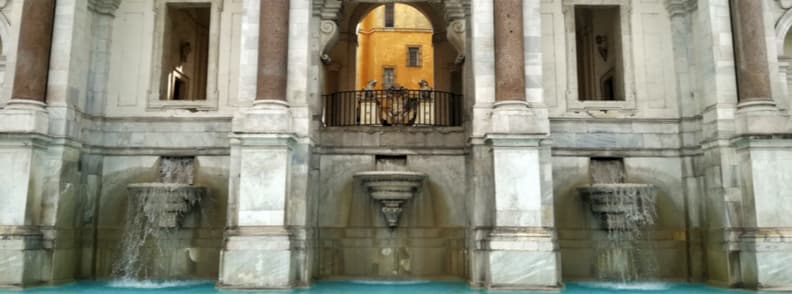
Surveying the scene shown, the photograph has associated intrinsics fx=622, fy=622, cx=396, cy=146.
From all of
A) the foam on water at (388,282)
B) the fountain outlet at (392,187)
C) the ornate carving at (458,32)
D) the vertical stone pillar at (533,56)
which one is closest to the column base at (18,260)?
the foam on water at (388,282)

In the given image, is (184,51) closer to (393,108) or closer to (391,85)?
(391,85)

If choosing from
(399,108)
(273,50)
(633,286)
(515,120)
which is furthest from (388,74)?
(633,286)

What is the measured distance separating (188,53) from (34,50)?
7779mm

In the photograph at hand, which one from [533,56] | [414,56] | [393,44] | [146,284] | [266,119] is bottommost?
[146,284]

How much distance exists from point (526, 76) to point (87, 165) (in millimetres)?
10606

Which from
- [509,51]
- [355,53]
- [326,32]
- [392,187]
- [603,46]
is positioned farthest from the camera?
[355,53]

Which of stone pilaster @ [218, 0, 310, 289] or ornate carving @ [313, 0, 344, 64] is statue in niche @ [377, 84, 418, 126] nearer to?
ornate carving @ [313, 0, 344, 64]

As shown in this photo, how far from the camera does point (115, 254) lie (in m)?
15.2

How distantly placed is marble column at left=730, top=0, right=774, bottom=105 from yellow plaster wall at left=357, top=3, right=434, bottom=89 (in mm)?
32017

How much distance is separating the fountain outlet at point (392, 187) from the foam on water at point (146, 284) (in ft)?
14.7

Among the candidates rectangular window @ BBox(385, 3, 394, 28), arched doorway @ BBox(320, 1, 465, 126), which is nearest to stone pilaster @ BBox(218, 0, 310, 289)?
arched doorway @ BBox(320, 1, 465, 126)

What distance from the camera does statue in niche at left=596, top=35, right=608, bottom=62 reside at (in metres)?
19.7

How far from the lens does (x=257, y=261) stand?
12.4m

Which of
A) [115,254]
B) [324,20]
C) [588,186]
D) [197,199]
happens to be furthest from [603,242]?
[115,254]
